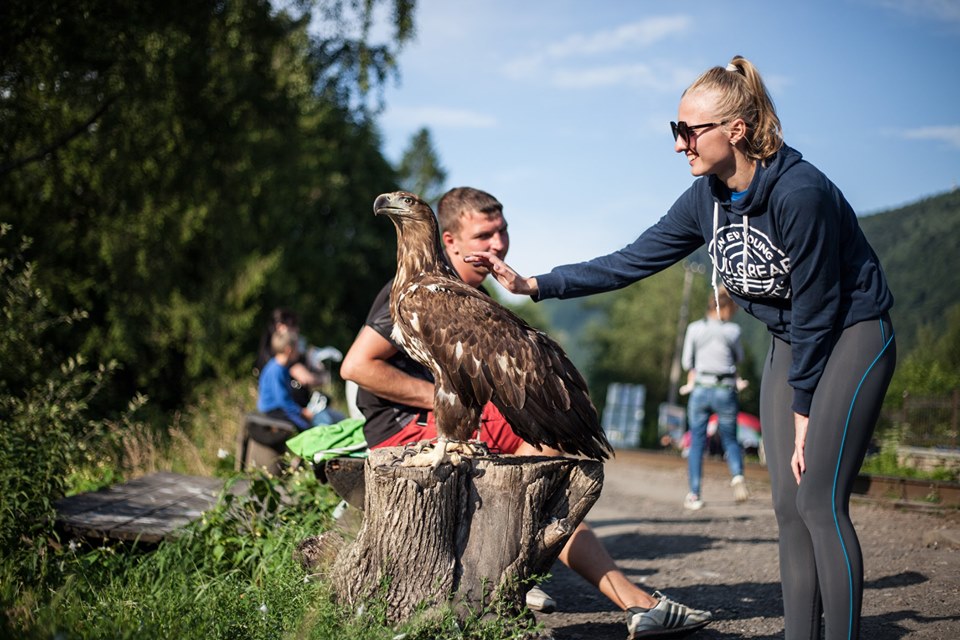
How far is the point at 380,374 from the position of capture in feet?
14.7

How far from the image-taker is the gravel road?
4.53 meters

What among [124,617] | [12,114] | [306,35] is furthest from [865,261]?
[306,35]

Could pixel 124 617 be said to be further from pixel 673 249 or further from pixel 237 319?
pixel 237 319

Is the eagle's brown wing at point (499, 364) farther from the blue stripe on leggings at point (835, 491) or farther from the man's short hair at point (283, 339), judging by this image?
the man's short hair at point (283, 339)

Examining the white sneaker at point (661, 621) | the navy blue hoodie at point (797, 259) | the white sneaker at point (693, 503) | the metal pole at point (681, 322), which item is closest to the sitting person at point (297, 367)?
the white sneaker at point (693, 503)

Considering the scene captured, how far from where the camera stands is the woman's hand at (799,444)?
3.32 meters

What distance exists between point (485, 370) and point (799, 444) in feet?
4.21

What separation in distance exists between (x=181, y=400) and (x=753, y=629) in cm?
1515

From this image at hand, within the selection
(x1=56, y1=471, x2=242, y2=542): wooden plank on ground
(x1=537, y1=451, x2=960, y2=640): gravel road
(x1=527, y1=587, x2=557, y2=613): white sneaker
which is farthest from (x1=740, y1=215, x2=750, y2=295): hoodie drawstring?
(x1=56, y1=471, x2=242, y2=542): wooden plank on ground

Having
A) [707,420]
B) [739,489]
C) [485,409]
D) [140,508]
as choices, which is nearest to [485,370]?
[485,409]

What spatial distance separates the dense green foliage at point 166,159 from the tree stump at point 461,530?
6.21m

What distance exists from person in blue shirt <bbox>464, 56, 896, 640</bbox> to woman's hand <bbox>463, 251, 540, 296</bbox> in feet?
2.63

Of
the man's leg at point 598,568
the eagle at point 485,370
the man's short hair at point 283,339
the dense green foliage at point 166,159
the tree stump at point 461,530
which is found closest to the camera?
the tree stump at point 461,530

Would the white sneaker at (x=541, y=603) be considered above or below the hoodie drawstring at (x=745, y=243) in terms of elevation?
below
